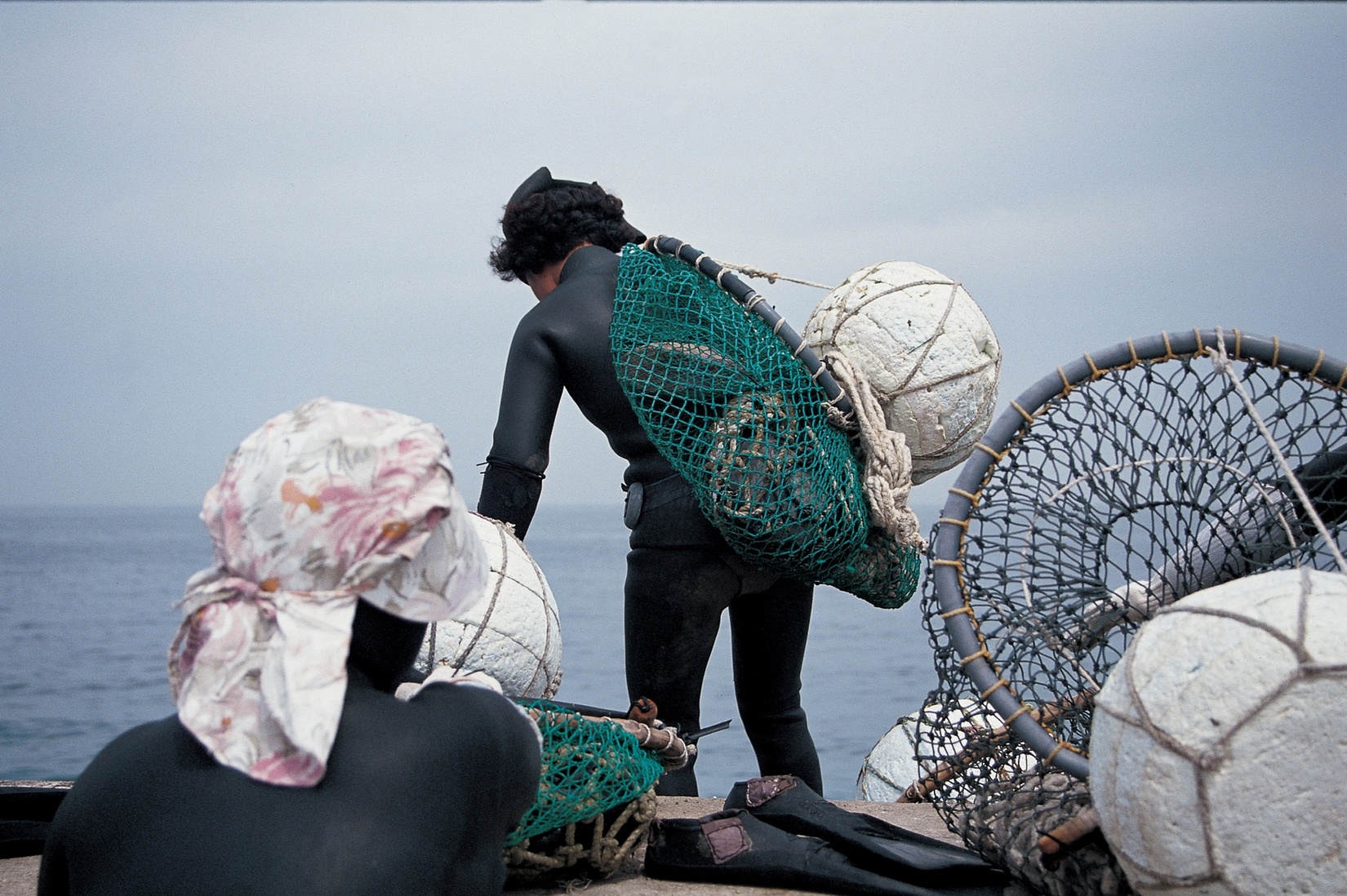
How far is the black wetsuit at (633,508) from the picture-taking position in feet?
11.7

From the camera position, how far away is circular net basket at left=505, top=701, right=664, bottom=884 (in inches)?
105

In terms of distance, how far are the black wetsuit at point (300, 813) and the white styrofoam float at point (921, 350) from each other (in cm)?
184

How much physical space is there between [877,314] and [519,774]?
1.87 metres

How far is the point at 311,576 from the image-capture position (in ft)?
5.69

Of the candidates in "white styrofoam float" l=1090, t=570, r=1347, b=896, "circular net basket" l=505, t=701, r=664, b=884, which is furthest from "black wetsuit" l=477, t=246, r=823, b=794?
"white styrofoam float" l=1090, t=570, r=1347, b=896

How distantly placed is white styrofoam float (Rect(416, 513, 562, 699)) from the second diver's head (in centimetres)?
101

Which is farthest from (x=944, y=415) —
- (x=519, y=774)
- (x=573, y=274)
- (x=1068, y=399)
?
(x=519, y=774)

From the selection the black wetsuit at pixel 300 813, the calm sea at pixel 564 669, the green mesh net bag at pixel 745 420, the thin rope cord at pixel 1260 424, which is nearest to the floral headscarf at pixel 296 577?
the black wetsuit at pixel 300 813

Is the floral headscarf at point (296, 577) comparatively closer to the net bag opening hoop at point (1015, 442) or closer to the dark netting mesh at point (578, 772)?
the dark netting mesh at point (578, 772)

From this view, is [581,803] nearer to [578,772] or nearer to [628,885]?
[578,772]

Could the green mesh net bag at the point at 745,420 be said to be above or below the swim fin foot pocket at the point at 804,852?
above

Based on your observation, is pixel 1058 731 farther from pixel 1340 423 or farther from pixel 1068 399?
pixel 1340 423

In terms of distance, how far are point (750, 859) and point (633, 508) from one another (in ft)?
3.81

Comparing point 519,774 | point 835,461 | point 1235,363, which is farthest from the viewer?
point 835,461
